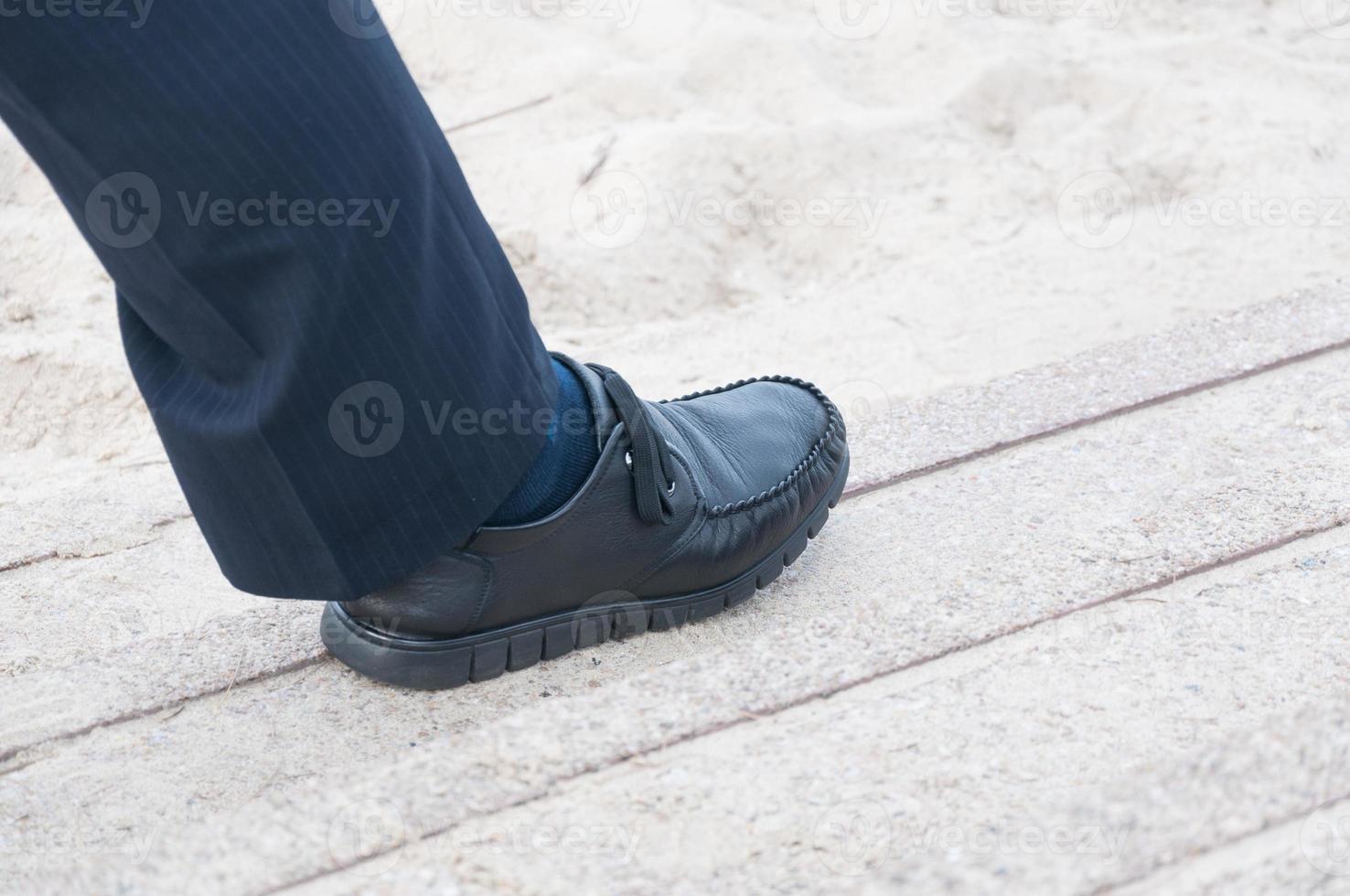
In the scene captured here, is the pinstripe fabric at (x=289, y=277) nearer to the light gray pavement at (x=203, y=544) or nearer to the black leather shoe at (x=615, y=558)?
the black leather shoe at (x=615, y=558)

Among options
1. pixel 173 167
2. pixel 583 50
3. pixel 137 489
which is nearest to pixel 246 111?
pixel 173 167

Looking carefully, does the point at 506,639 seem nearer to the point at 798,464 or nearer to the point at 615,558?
the point at 615,558

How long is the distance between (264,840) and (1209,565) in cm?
85

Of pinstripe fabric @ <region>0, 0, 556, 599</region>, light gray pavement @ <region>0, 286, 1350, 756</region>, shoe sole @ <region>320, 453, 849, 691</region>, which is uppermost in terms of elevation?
pinstripe fabric @ <region>0, 0, 556, 599</region>

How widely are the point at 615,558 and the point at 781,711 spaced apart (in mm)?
196

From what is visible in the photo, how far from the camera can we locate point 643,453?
1.01 metres

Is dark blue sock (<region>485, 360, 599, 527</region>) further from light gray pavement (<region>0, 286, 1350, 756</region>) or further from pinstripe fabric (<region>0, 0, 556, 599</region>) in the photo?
light gray pavement (<region>0, 286, 1350, 756</region>)

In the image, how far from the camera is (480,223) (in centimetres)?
91

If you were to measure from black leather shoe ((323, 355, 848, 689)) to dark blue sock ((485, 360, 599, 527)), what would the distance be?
0.01m

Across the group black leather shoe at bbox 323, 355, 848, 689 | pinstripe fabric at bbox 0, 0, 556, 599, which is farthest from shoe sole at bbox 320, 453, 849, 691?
pinstripe fabric at bbox 0, 0, 556, 599

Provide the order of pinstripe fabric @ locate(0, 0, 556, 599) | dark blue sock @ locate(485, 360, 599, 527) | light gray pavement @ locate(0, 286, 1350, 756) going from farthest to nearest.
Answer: light gray pavement @ locate(0, 286, 1350, 756) < dark blue sock @ locate(485, 360, 599, 527) < pinstripe fabric @ locate(0, 0, 556, 599)

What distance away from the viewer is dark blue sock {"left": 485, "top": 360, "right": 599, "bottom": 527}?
0.97 m

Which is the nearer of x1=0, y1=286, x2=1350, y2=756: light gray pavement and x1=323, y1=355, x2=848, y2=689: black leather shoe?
x1=323, y1=355, x2=848, y2=689: black leather shoe

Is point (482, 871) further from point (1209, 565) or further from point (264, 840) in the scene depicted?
point (1209, 565)
